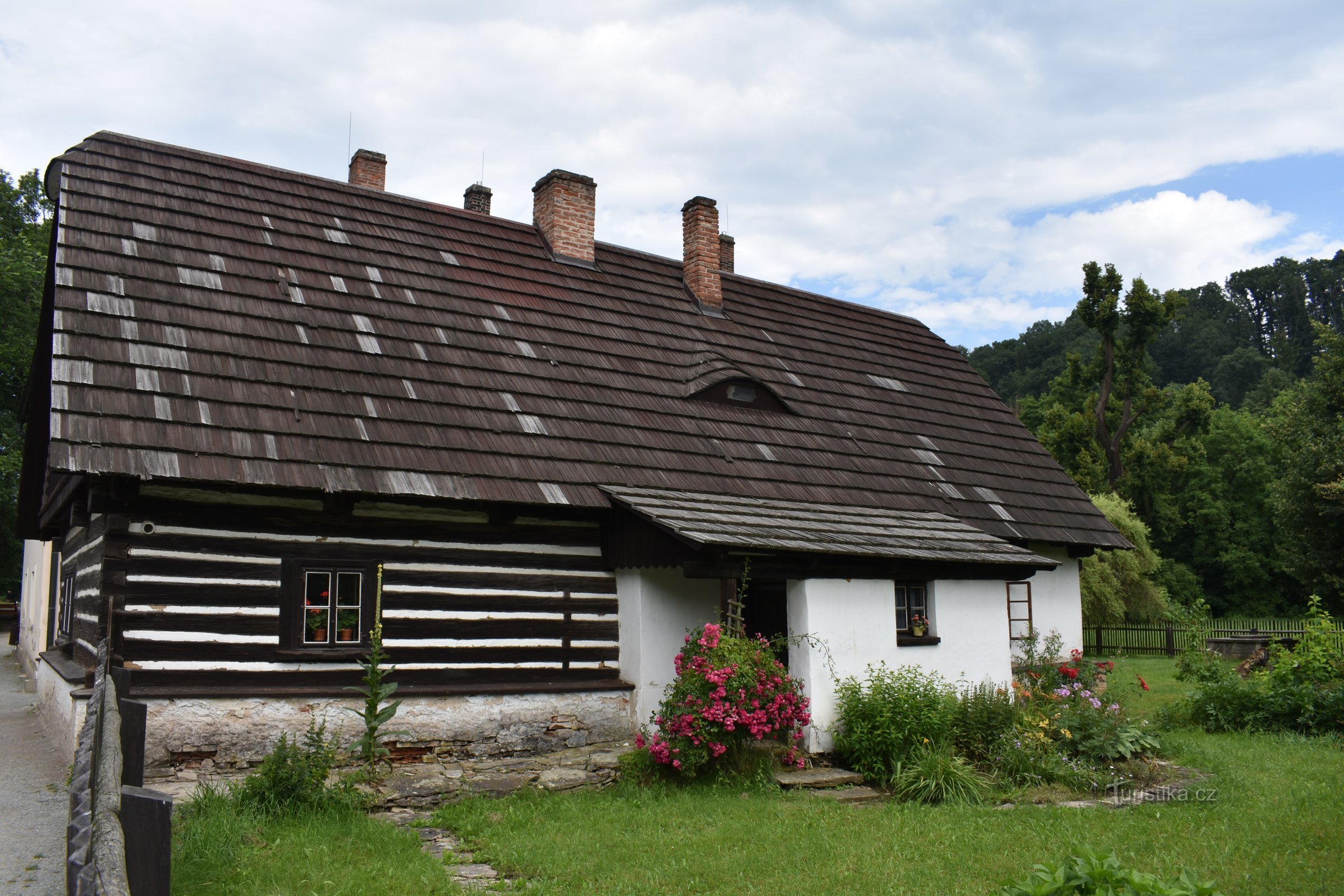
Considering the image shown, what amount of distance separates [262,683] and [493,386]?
3.87 m

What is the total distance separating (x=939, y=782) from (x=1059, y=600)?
7031 mm

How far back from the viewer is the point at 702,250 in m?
15.3

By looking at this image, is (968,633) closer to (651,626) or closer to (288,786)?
(651,626)

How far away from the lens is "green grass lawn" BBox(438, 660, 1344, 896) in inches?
233

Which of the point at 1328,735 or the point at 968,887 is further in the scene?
the point at 1328,735

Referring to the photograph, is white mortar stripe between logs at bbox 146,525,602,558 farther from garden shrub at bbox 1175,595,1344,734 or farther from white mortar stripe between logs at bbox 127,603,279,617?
garden shrub at bbox 1175,595,1344,734

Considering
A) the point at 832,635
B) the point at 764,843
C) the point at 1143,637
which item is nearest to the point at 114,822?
the point at 764,843

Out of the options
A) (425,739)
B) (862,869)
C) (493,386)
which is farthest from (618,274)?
(862,869)

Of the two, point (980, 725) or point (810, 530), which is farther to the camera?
point (810, 530)

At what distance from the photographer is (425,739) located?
9047 millimetres

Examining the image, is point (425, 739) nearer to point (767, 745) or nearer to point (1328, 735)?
point (767, 745)

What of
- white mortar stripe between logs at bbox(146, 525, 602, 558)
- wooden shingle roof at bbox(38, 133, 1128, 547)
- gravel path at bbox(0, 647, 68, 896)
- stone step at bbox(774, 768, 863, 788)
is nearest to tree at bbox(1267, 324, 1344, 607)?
wooden shingle roof at bbox(38, 133, 1128, 547)

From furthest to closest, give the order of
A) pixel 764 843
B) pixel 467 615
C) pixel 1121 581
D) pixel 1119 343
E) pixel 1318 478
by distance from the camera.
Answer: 1. pixel 1119 343
2. pixel 1121 581
3. pixel 1318 478
4. pixel 467 615
5. pixel 764 843

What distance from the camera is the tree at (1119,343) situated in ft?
101
